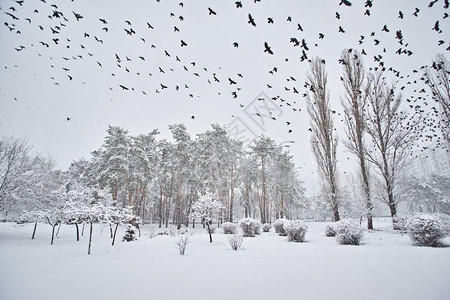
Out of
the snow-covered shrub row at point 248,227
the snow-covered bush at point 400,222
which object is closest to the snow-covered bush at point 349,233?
the snow-covered bush at point 400,222

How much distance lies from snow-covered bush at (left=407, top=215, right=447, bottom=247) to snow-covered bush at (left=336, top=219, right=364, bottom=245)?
188 centimetres

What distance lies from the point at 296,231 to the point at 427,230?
5290 mm

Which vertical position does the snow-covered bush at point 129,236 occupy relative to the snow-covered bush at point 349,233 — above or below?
below

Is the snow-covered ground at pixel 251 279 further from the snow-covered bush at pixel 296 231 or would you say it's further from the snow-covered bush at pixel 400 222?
the snow-covered bush at pixel 400 222

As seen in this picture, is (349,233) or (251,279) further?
(349,233)

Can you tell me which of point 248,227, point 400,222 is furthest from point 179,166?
point 400,222

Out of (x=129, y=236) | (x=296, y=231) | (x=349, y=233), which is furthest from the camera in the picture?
(x=129, y=236)

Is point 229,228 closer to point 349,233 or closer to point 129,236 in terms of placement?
point 129,236

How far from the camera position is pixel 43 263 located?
6.83m

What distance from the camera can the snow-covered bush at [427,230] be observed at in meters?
7.36

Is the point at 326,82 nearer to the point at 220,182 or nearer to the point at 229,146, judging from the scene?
the point at 229,146

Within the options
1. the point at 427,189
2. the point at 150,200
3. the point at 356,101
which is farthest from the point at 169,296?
the point at 427,189

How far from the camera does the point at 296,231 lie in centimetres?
1046

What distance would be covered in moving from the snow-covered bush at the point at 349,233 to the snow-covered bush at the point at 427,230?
74.0 inches
